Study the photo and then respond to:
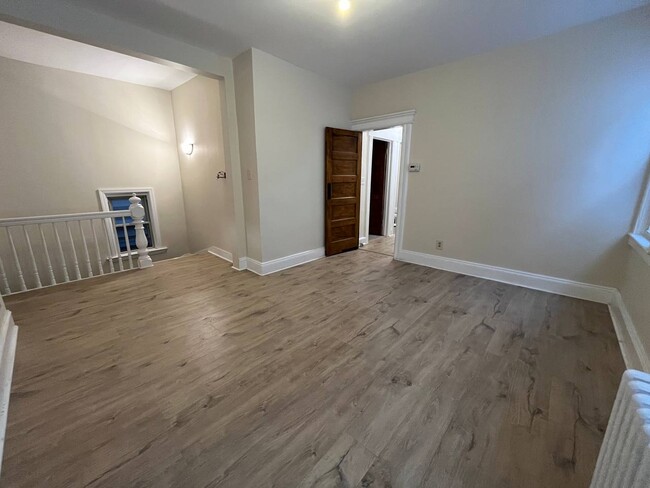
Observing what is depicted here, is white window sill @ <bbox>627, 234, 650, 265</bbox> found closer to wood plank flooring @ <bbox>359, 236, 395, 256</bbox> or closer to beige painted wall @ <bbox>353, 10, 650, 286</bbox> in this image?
beige painted wall @ <bbox>353, 10, 650, 286</bbox>

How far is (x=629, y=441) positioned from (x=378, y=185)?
5.44 m

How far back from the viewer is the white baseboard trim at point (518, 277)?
269 cm

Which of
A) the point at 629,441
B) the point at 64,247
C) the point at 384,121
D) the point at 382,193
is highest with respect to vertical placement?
the point at 384,121

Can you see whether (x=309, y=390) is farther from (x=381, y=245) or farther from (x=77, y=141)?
(x=77, y=141)

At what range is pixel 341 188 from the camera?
420 centimetres

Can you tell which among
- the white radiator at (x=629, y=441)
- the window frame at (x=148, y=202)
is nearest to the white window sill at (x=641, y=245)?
the white radiator at (x=629, y=441)

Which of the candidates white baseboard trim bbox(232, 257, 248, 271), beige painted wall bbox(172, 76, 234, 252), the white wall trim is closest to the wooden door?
the white wall trim

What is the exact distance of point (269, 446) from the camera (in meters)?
1.26

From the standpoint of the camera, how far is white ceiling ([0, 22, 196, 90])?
2.91 m

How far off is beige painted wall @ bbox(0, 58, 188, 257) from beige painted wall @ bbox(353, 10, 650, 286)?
13.8 feet

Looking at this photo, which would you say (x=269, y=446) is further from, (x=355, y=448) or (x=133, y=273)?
(x=133, y=273)

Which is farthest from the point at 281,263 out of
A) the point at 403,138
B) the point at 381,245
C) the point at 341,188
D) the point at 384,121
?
the point at 384,121

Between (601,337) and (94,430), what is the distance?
3.48 metres

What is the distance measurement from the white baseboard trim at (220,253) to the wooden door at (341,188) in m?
1.55
